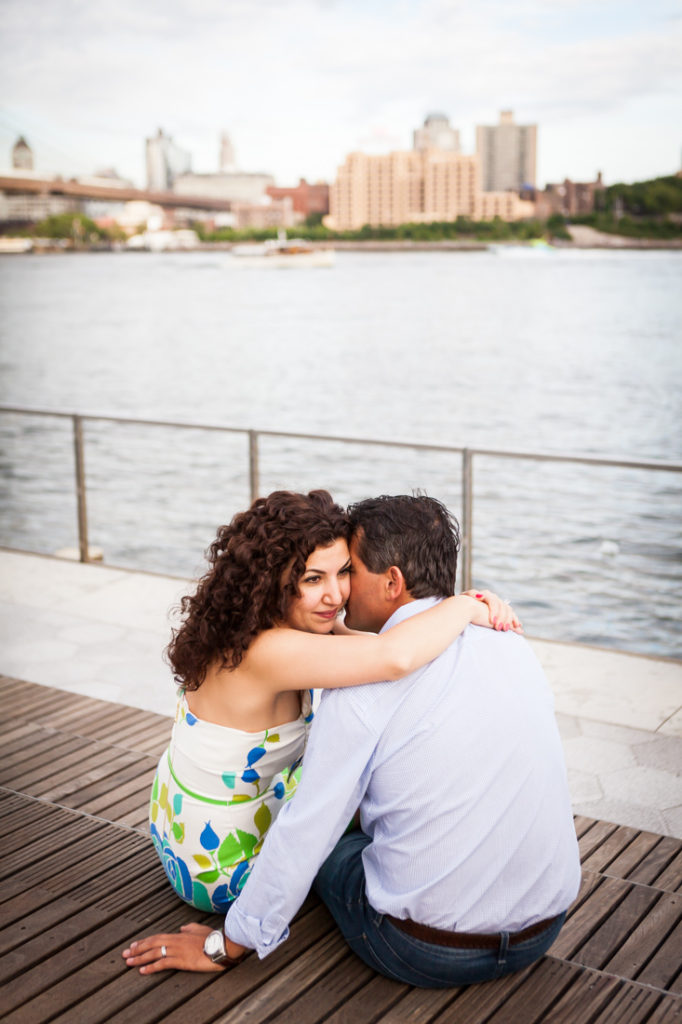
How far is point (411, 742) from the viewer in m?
1.62

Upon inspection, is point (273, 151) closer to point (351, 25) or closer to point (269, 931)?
point (351, 25)

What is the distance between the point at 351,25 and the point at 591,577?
233 ft

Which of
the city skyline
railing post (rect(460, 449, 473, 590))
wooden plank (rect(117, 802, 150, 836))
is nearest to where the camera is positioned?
wooden plank (rect(117, 802, 150, 836))

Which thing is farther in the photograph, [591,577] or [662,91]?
[662,91]

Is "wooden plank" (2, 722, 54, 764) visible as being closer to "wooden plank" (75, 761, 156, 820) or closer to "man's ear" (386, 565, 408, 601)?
"wooden plank" (75, 761, 156, 820)

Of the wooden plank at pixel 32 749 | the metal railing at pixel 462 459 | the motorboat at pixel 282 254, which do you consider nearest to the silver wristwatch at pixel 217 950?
the wooden plank at pixel 32 749

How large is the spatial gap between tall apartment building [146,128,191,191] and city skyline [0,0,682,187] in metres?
0.99

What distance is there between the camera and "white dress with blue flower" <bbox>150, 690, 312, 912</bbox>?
1925mm

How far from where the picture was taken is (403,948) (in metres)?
1.72

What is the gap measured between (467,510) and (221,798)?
2626 mm

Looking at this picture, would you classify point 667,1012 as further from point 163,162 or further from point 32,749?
point 163,162

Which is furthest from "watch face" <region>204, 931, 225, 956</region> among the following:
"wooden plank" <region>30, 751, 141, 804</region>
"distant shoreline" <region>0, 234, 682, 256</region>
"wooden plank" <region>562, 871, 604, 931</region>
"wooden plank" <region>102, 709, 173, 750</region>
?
"distant shoreline" <region>0, 234, 682, 256</region>

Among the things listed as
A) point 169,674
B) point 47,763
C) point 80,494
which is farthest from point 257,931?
point 80,494

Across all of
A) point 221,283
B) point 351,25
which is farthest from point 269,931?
point 351,25
